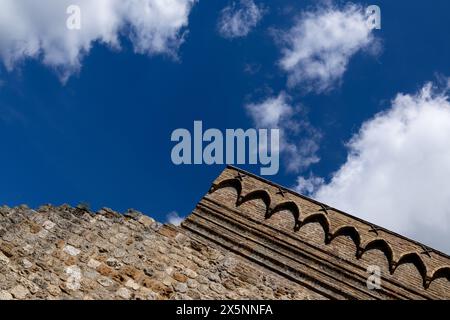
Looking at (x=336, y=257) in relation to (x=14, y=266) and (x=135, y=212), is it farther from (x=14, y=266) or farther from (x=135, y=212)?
(x=14, y=266)

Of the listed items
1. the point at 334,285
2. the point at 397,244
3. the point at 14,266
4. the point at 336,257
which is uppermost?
the point at 397,244

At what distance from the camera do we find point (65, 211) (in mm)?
6570

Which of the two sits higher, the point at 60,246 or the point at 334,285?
the point at 334,285

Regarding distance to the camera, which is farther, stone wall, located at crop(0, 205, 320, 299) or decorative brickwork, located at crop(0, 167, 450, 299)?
decorative brickwork, located at crop(0, 167, 450, 299)

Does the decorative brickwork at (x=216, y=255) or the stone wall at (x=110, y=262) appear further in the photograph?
the decorative brickwork at (x=216, y=255)

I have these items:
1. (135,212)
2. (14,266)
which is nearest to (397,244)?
(135,212)

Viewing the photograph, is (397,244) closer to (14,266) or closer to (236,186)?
(236,186)

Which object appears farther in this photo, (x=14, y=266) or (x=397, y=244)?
(x=397, y=244)

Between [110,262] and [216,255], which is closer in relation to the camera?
[110,262]

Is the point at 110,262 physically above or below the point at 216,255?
below

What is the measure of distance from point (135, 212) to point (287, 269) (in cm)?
356
